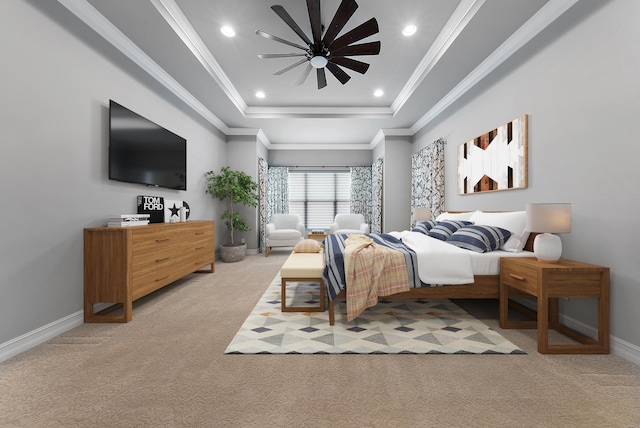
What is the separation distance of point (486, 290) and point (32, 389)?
3284 millimetres

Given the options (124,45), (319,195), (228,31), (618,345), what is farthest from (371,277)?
(319,195)

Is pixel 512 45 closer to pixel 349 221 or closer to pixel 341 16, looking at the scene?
pixel 341 16

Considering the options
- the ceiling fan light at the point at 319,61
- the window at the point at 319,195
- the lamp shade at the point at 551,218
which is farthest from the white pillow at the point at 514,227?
the window at the point at 319,195

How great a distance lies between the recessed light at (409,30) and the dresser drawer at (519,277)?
2.70 metres

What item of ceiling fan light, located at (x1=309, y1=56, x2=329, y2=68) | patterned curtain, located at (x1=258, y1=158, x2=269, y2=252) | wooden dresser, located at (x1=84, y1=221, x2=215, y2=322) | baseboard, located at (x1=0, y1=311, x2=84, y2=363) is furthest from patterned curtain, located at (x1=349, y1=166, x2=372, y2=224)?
baseboard, located at (x1=0, y1=311, x2=84, y2=363)

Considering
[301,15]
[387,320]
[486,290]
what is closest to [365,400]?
[387,320]

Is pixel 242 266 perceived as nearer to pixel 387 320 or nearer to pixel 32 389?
pixel 387 320

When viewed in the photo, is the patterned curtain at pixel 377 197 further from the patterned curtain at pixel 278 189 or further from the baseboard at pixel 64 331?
the baseboard at pixel 64 331

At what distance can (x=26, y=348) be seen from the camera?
213 centimetres

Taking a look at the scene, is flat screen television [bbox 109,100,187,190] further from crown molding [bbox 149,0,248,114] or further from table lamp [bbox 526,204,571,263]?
table lamp [bbox 526,204,571,263]

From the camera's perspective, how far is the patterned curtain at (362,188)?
8227 millimetres

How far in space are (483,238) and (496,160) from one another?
1248 mm

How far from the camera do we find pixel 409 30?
337 cm

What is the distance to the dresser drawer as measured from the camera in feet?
7.10
